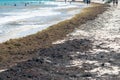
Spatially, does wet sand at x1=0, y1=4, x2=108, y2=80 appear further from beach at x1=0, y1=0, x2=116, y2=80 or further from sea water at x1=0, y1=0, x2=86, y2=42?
sea water at x1=0, y1=0, x2=86, y2=42

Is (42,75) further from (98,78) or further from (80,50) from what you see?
(80,50)

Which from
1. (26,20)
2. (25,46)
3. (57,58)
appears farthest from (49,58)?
(26,20)

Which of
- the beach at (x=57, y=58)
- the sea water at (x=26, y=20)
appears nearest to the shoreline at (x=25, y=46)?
the beach at (x=57, y=58)

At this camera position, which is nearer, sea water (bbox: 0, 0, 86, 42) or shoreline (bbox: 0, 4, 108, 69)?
shoreline (bbox: 0, 4, 108, 69)

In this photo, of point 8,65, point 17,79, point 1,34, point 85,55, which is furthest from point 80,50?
point 1,34

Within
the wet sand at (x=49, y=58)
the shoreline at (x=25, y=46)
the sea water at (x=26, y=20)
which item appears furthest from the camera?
the sea water at (x=26, y=20)

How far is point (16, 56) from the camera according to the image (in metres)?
18.9

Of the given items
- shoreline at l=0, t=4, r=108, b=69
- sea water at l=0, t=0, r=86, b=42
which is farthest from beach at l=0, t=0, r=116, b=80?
sea water at l=0, t=0, r=86, b=42

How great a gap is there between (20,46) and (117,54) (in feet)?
20.4

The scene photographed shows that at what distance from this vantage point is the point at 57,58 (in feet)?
59.2

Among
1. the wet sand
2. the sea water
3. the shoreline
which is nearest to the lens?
the wet sand

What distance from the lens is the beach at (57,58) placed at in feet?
48.5

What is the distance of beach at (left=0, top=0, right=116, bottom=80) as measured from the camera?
14773 millimetres

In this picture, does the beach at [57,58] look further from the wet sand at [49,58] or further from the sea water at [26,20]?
the sea water at [26,20]
